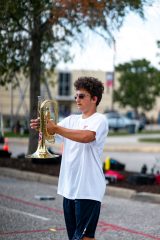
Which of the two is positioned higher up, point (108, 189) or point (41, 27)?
point (41, 27)

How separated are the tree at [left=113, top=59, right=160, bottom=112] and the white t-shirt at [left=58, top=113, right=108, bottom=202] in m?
52.7

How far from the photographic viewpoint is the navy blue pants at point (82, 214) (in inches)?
203

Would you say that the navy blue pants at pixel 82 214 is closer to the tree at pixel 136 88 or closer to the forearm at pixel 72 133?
the forearm at pixel 72 133

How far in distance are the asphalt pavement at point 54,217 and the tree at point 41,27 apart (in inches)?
126

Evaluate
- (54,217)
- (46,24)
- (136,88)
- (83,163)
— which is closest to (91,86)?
(83,163)

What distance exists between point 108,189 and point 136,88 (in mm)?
51520

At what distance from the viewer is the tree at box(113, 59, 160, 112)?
60319 mm

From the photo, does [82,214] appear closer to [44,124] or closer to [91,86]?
[44,124]

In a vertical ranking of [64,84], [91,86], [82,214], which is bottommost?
[64,84]

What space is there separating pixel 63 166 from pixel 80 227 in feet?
1.80

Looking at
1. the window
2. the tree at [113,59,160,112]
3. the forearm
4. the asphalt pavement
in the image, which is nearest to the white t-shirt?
the forearm

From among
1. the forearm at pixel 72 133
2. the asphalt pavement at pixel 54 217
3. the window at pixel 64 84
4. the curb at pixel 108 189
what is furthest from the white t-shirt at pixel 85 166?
the window at pixel 64 84

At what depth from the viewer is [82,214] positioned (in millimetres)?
5156

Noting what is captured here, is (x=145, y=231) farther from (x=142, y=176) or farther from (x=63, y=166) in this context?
(x=142, y=176)
